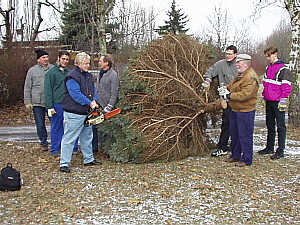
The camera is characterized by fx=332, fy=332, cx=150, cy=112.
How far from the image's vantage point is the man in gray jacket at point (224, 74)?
6.68 metres

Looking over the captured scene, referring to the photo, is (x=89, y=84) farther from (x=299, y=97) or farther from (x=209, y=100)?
(x=299, y=97)

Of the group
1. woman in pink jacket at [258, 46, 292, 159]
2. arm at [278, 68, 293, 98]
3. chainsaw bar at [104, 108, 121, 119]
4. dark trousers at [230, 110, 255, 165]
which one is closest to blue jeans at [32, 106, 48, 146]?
chainsaw bar at [104, 108, 121, 119]

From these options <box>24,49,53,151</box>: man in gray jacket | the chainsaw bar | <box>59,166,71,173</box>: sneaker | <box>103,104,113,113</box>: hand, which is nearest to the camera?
<box>59,166,71,173</box>: sneaker

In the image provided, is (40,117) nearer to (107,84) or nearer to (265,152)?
(107,84)

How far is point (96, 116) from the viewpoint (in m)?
6.08

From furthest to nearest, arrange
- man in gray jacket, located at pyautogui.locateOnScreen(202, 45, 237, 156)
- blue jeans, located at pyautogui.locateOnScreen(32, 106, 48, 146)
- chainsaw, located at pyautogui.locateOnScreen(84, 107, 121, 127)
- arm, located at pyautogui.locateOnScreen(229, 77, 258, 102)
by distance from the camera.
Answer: blue jeans, located at pyautogui.locateOnScreen(32, 106, 48, 146)
man in gray jacket, located at pyautogui.locateOnScreen(202, 45, 237, 156)
chainsaw, located at pyautogui.locateOnScreen(84, 107, 121, 127)
arm, located at pyautogui.locateOnScreen(229, 77, 258, 102)

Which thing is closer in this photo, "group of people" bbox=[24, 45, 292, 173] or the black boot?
"group of people" bbox=[24, 45, 292, 173]

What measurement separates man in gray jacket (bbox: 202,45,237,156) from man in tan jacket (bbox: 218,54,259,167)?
497mm

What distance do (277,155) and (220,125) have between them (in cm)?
145

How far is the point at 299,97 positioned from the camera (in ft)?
34.1

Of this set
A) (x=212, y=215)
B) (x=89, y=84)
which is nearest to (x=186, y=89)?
(x=89, y=84)

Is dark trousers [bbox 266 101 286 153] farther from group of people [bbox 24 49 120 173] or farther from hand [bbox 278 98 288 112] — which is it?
group of people [bbox 24 49 120 173]

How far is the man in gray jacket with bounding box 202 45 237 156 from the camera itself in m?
6.68

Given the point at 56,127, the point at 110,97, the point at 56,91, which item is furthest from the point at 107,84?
the point at 56,127
